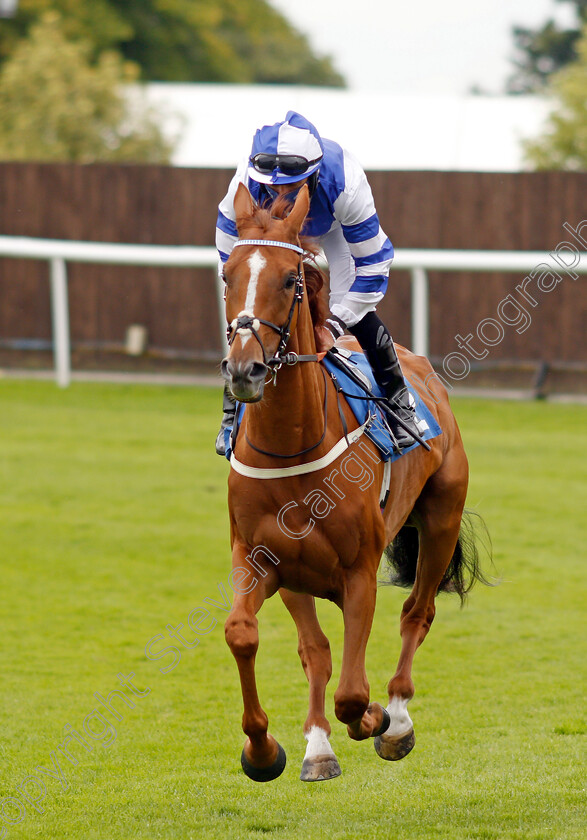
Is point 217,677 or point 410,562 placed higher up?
point 410,562

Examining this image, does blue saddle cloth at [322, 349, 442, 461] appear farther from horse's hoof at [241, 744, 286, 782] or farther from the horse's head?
horse's hoof at [241, 744, 286, 782]

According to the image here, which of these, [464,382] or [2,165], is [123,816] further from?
[2,165]

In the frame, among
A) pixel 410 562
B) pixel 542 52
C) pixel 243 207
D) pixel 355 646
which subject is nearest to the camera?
pixel 243 207

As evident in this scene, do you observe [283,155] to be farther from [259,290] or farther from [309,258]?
[259,290]

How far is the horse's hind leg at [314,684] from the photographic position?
4172 millimetres

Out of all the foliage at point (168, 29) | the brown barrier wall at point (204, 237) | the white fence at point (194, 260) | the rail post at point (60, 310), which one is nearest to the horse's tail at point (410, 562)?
the white fence at point (194, 260)

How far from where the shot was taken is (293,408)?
3.85 meters

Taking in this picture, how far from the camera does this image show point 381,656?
6.39 metres

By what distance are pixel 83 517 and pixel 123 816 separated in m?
5.45

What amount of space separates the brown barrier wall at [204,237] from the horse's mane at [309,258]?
11097 millimetres

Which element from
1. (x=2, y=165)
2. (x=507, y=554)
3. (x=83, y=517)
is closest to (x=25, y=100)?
(x=2, y=165)

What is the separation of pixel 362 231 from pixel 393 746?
6.45 feet

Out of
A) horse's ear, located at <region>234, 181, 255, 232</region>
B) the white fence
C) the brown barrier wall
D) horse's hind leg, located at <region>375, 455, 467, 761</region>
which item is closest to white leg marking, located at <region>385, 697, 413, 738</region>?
horse's hind leg, located at <region>375, 455, 467, 761</region>

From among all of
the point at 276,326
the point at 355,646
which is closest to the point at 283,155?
the point at 276,326
